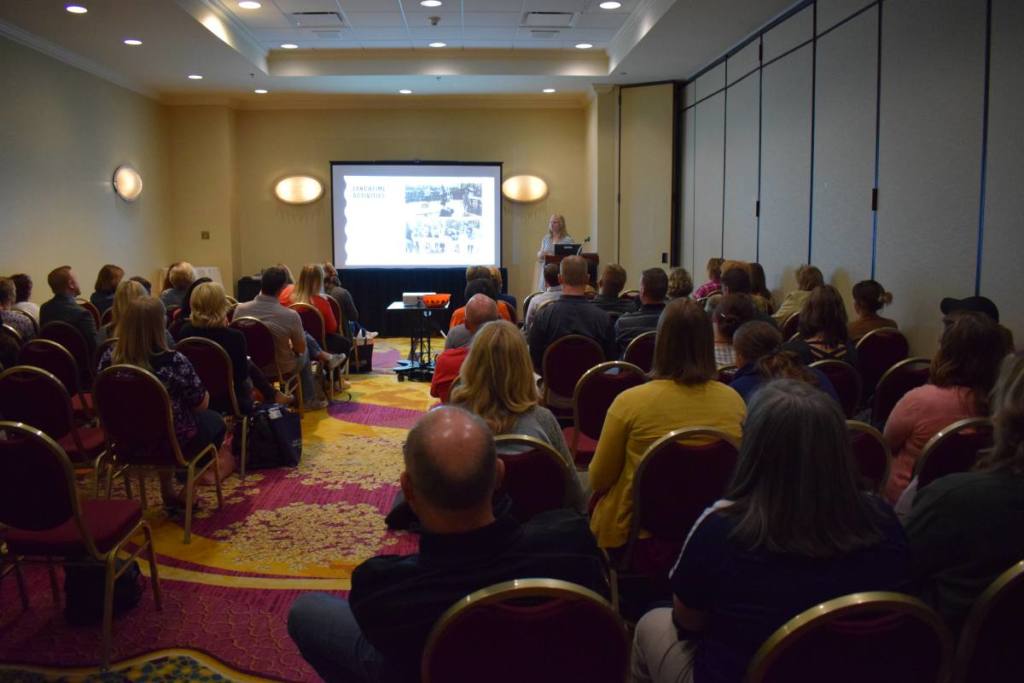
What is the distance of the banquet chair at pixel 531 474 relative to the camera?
244 cm

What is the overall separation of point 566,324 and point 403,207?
7.86 metres

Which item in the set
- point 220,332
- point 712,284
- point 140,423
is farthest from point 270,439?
point 712,284

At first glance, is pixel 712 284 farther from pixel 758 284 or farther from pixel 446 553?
pixel 446 553

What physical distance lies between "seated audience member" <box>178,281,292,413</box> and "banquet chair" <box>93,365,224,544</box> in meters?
0.93

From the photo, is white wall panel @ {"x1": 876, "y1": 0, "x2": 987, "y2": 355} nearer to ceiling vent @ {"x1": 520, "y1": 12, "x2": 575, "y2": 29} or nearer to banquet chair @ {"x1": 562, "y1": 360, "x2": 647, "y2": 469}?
banquet chair @ {"x1": 562, "y1": 360, "x2": 647, "y2": 469}

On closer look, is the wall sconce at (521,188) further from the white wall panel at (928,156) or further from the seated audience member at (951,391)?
the seated audience member at (951,391)

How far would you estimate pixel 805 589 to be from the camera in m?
1.53

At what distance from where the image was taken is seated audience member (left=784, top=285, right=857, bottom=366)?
13.6 ft

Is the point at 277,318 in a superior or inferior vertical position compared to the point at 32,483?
superior

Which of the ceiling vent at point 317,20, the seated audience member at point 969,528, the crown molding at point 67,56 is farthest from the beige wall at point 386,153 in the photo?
the seated audience member at point 969,528

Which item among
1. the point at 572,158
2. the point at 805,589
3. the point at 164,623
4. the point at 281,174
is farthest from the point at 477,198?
the point at 805,589

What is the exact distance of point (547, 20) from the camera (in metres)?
8.69

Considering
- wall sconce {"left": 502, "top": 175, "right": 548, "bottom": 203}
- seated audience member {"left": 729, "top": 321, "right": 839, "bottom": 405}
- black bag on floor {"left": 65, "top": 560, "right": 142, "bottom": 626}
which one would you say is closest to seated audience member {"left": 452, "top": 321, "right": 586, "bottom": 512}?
seated audience member {"left": 729, "top": 321, "right": 839, "bottom": 405}

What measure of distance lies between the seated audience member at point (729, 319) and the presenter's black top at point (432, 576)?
268 centimetres
